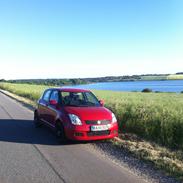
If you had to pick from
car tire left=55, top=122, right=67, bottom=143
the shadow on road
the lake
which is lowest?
the lake

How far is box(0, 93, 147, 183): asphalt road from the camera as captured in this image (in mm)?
5566

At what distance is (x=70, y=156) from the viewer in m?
7.23

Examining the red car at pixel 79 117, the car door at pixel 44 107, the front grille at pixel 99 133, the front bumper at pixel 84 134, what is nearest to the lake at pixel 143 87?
the car door at pixel 44 107

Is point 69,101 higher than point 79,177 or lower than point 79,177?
higher

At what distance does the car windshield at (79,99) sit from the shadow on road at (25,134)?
117 cm

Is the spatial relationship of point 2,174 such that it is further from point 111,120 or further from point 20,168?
point 111,120

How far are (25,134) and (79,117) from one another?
102 inches

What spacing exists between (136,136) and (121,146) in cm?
137

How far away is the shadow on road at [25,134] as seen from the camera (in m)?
9.00

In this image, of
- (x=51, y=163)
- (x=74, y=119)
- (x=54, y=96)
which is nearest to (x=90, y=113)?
(x=74, y=119)

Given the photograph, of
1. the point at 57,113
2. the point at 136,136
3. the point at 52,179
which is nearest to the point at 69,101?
the point at 57,113

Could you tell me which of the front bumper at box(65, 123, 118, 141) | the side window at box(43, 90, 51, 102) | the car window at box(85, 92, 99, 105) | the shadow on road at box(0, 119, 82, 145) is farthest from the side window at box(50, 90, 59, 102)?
the front bumper at box(65, 123, 118, 141)

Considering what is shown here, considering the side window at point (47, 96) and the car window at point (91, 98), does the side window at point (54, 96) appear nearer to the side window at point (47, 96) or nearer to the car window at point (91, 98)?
the side window at point (47, 96)

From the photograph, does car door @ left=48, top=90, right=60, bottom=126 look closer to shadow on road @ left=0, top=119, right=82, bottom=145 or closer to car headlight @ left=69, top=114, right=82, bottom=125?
shadow on road @ left=0, top=119, right=82, bottom=145
